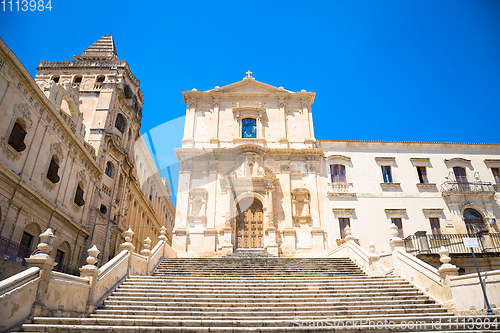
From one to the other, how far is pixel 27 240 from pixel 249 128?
1554 cm

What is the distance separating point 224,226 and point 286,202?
14.3 feet

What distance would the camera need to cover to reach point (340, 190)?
23234 millimetres

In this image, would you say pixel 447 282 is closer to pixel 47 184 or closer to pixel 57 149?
pixel 47 184

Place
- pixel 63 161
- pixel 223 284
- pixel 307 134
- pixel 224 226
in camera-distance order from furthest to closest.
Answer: pixel 307 134
pixel 224 226
pixel 63 161
pixel 223 284

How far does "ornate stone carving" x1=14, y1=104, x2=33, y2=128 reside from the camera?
1556 centimetres

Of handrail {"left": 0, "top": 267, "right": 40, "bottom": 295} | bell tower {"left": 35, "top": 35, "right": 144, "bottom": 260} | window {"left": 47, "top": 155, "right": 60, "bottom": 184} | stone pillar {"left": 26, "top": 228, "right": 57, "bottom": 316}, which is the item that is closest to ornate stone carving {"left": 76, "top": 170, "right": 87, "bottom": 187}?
bell tower {"left": 35, "top": 35, "right": 144, "bottom": 260}

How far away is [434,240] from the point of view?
21.0 m

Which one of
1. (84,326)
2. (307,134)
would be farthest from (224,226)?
(84,326)

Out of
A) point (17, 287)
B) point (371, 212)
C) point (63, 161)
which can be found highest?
point (63, 161)

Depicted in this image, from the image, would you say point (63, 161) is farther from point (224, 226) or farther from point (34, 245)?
point (224, 226)

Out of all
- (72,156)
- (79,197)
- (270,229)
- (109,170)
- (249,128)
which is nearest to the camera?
(72,156)

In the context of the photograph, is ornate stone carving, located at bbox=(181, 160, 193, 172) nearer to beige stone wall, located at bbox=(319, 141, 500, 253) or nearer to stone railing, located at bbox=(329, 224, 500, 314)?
beige stone wall, located at bbox=(319, 141, 500, 253)

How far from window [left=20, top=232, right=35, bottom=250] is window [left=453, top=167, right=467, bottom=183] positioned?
86.9ft

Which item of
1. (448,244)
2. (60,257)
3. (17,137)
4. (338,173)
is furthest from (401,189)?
(17,137)
